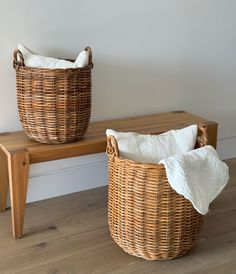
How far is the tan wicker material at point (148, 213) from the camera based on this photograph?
1582mm

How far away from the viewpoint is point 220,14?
2.60 metres

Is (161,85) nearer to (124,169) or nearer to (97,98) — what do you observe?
(97,98)

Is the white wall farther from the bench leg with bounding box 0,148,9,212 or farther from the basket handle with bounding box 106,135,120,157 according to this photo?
the basket handle with bounding box 106,135,120,157

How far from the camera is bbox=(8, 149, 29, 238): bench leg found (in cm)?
177

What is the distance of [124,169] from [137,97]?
89 centimetres

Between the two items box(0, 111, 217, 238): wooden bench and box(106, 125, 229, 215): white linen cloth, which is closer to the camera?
box(106, 125, 229, 215): white linen cloth

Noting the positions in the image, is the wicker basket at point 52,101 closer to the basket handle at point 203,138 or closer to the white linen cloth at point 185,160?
the white linen cloth at point 185,160

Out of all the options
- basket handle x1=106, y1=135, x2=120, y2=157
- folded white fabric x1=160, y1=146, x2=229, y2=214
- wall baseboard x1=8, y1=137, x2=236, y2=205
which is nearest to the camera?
folded white fabric x1=160, y1=146, x2=229, y2=214

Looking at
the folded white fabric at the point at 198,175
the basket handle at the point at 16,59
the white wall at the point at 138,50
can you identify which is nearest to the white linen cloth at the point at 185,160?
the folded white fabric at the point at 198,175

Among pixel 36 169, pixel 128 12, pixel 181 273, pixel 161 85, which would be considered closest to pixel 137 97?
pixel 161 85

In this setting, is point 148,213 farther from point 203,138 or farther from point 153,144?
point 203,138

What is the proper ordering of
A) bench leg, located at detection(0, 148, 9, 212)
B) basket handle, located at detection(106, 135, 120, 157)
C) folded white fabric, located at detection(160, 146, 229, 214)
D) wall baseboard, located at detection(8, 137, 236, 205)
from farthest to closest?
wall baseboard, located at detection(8, 137, 236, 205) < bench leg, located at detection(0, 148, 9, 212) < basket handle, located at detection(106, 135, 120, 157) < folded white fabric, located at detection(160, 146, 229, 214)

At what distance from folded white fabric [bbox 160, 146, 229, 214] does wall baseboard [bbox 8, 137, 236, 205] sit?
2.84 ft

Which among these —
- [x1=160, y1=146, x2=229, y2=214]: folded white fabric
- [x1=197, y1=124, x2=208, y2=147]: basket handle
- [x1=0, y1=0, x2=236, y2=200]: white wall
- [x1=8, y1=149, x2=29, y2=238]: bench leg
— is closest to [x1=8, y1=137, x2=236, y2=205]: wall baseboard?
[x1=0, y1=0, x2=236, y2=200]: white wall
